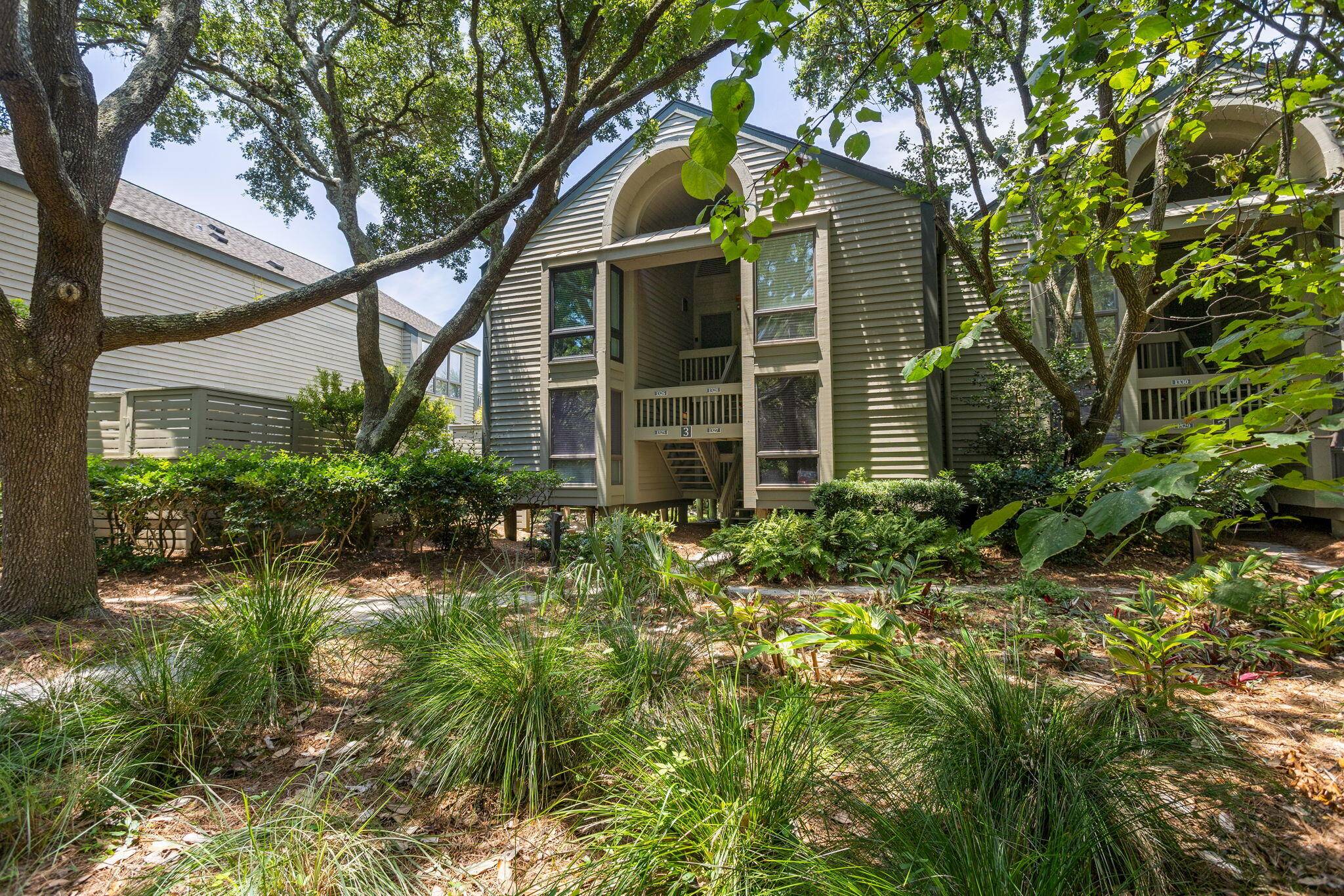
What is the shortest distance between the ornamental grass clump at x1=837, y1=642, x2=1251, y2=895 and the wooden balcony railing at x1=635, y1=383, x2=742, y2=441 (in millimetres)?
7986

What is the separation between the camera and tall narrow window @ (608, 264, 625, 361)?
10.9 m

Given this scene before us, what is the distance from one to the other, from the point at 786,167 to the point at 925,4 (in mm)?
837

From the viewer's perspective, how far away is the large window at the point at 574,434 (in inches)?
421

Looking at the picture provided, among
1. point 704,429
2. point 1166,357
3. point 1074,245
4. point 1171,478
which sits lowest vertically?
point 1171,478

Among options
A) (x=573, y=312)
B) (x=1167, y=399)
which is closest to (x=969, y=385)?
(x=1167, y=399)

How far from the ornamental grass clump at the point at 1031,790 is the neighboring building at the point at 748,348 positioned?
6798 mm

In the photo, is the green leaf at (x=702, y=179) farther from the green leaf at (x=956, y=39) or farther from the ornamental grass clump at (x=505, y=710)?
the ornamental grass clump at (x=505, y=710)

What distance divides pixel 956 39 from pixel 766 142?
904 centimetres

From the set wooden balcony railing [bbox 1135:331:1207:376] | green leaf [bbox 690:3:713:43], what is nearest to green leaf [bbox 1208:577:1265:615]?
green leaf [bbox 690:3:713:43]

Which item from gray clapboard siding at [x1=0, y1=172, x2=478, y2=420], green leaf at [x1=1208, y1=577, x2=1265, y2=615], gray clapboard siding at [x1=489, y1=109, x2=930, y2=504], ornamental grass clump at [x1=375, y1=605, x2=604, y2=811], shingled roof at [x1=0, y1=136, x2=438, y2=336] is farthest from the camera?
shingled roof at [x1=0, y1=136, x2=438, y2=336]

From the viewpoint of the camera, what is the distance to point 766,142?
999cm

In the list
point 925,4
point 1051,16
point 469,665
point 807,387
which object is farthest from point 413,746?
point 1051,16

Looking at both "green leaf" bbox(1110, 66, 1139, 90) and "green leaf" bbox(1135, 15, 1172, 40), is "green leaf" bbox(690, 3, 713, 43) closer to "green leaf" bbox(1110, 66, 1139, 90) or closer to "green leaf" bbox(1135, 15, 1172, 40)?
"green leaf" bbox(1135, 15, 1172, 40)

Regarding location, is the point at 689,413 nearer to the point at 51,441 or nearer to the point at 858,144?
the point at 51,441
